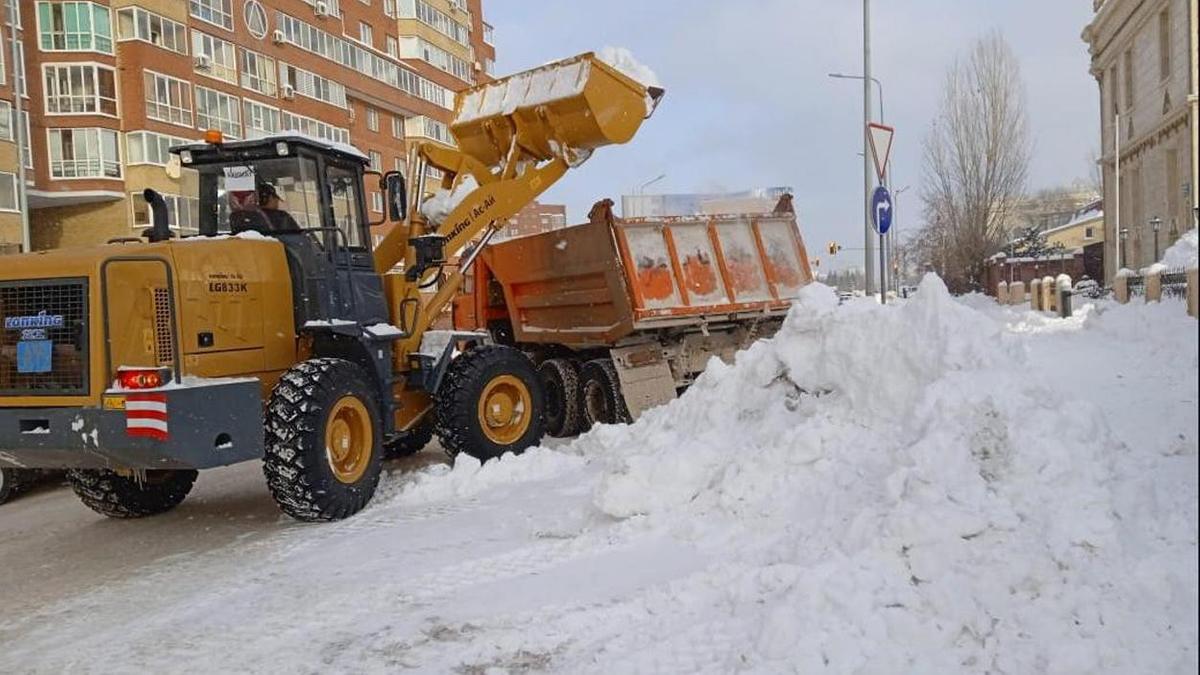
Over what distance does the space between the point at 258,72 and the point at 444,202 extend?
34.6 metres

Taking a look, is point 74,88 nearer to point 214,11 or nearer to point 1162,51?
point 214,11

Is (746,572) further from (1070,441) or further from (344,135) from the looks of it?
(344,135)

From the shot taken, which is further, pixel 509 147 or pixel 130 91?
pixel 130 91

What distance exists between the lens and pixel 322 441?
22.4 ft

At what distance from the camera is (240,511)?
8062 mm

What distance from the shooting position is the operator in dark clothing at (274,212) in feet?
25.4

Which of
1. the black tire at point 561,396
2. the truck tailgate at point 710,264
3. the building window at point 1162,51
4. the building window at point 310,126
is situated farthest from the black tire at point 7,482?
the building window at point 310,126

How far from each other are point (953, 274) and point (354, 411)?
117 ft

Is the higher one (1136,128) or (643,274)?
(1136,128)

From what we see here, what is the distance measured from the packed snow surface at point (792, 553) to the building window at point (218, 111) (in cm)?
3397

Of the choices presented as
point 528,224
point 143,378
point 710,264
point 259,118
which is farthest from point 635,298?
point 259,118

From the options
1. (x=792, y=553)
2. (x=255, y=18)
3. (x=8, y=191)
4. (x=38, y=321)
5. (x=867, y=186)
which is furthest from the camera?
(x=255, y=18)

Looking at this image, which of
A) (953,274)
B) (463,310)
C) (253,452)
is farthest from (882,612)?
(953,274)

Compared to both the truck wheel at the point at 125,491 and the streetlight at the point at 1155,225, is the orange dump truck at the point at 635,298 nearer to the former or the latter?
the truck wheel at the point at 125,491
